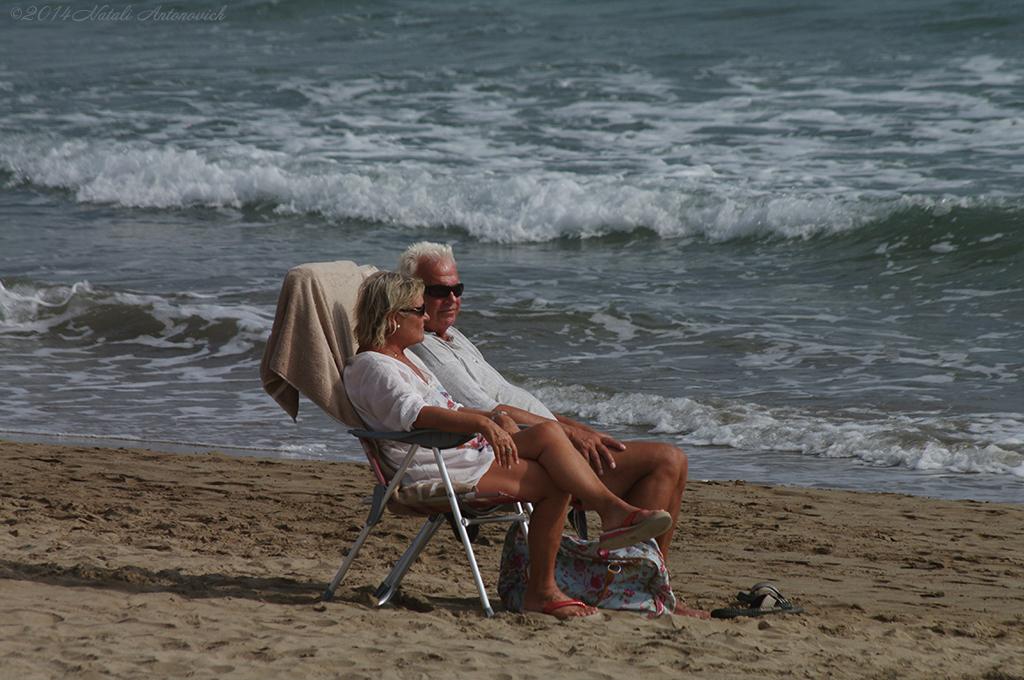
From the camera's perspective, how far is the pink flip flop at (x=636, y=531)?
3209 mm

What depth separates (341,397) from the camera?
3549mm

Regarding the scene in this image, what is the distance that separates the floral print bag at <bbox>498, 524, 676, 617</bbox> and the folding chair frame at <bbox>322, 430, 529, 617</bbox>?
10 cm

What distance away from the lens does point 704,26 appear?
20.2m

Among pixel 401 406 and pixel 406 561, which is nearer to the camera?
pixel 401 406

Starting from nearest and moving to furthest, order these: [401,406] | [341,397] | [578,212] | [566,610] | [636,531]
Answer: [636,531]
[401,406]
[566,610]
[341,397]
[578,212]

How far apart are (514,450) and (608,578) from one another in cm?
63

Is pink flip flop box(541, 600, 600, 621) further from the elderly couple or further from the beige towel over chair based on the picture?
the beige towel over chair

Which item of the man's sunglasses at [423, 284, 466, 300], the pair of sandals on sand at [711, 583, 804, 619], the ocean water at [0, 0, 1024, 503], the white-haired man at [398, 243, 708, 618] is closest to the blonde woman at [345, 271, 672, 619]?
the white-haired man at [398, 243, 708, 618]

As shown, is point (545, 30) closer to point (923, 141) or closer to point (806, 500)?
point (923, 141)

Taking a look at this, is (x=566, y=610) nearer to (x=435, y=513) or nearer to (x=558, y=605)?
(x=558, y=605)

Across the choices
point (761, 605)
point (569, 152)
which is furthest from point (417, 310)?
point (569, 152)

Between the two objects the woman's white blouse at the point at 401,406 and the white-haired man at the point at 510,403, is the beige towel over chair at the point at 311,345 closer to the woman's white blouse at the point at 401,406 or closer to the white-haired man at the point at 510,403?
the woman's white blouse at the point at 401,406

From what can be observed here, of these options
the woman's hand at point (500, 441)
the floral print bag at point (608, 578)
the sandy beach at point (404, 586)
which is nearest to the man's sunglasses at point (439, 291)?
the woman's hand at point (500, 441)

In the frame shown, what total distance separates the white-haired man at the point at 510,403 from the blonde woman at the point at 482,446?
0.16 m
